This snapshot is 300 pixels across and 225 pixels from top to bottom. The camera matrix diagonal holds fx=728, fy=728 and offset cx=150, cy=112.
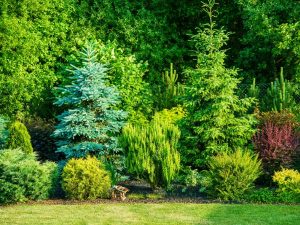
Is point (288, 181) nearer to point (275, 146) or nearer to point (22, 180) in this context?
point (275, 146)

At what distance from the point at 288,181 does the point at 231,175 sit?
1.04 m

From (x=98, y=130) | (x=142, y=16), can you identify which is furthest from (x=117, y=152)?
(x=142, y=16)

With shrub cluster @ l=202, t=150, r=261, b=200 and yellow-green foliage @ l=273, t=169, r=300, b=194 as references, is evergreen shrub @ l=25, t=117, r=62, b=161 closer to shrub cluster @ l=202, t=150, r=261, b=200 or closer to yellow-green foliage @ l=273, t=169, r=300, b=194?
shrub cluster @ l=202, t=150, r=261, b=200

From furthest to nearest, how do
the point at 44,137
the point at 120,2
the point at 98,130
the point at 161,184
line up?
the point at 120,2 < the point at 44,137 < the point at 98,130 < the point at 161,184

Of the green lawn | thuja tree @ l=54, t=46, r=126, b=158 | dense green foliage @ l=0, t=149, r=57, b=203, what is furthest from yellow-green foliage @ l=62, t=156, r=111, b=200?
thuja tree @ l=54, t=46, r=126, b=158

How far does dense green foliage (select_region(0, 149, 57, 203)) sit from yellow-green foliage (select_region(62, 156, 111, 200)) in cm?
37

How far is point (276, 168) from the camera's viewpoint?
1433 cm

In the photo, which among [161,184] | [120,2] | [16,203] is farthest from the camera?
[120,2]

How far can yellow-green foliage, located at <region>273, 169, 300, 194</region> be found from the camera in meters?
13.0

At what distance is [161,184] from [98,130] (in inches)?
77.2

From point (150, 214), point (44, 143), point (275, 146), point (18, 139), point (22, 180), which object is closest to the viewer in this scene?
point (150, 214)

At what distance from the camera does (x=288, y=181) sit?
13062mm

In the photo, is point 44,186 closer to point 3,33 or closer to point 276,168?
point 276,168

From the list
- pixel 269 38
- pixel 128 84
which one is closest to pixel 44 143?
pixel 128 84
